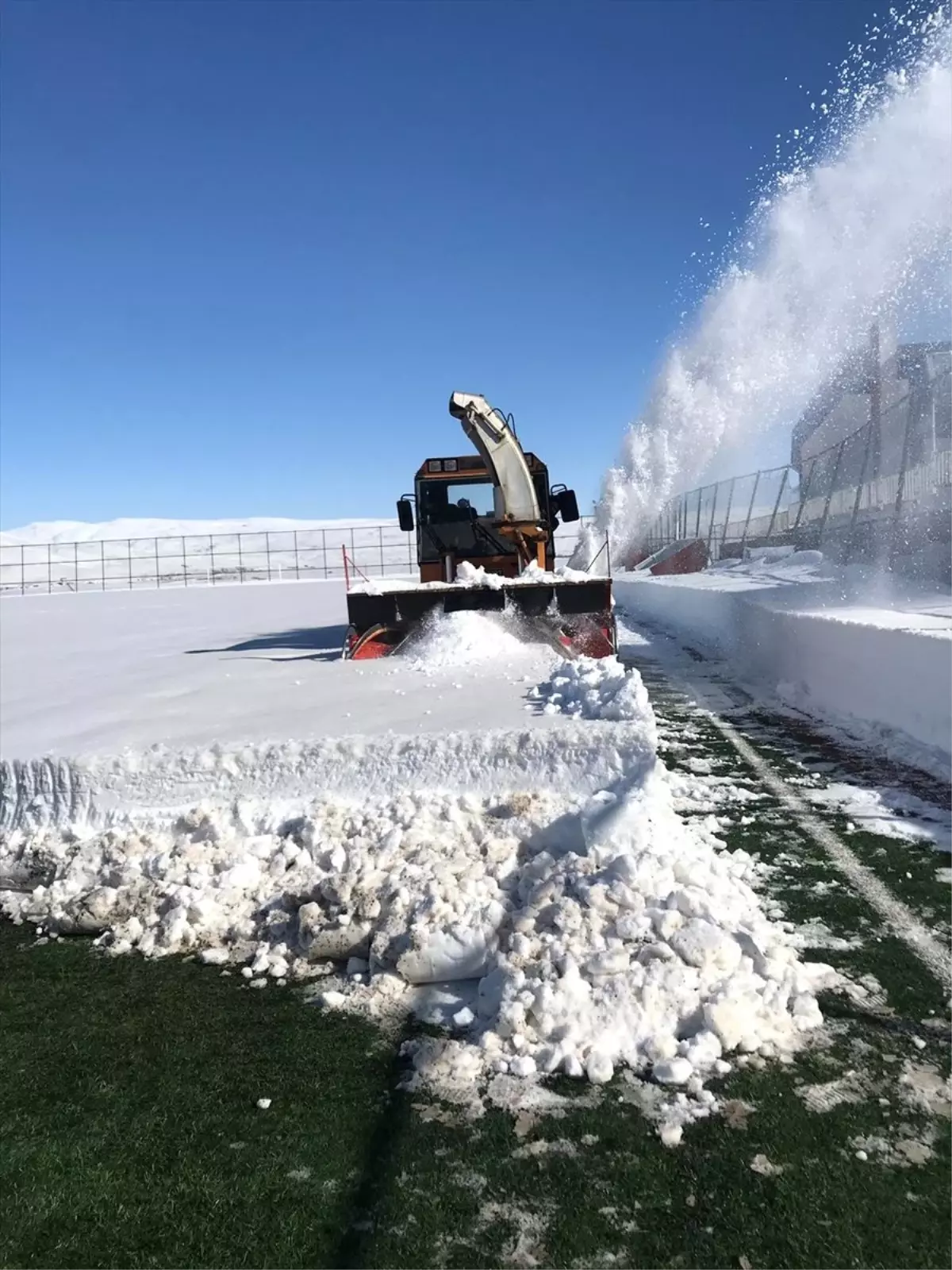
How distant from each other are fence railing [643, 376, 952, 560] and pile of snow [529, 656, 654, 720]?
1121 cm

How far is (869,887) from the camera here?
486 centimetres

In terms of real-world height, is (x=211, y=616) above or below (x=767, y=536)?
below

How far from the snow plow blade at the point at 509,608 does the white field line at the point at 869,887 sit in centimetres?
380

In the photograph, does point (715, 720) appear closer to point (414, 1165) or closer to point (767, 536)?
point (414, 1165)

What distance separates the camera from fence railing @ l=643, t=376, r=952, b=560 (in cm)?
1658

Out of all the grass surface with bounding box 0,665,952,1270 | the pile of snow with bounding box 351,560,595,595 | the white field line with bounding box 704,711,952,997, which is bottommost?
the grass surface with bounding box 0,665,952,1270

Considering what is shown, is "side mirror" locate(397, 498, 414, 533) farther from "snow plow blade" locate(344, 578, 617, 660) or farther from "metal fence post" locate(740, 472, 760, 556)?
"metal fence post" locate(740, 472, 760, 556)

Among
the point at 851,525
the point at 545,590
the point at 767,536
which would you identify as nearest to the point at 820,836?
the point at 545,590

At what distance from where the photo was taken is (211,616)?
29312mm

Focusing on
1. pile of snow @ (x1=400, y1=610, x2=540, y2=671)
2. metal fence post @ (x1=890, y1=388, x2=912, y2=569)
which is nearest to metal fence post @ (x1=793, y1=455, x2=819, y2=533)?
metal fence post @ (x1=890, y1=388, x2=912, y2=569)

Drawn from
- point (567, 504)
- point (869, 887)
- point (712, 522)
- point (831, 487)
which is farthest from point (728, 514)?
point (869, 887)

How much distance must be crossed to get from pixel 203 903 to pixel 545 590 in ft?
23.2

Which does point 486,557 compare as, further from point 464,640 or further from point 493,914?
point 493,914

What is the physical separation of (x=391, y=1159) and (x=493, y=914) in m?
1.34
